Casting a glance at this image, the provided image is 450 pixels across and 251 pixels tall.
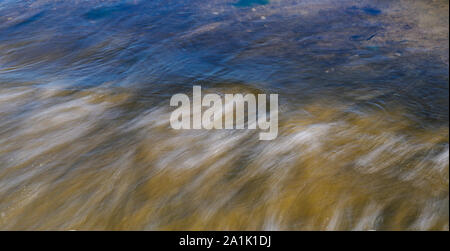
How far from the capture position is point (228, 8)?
21.1ft

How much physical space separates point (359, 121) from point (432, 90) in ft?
3.15

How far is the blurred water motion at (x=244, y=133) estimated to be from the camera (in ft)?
6.30

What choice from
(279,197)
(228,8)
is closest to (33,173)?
(279,197)

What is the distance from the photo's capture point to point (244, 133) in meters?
2.68

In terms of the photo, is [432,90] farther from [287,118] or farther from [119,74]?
[119,74]

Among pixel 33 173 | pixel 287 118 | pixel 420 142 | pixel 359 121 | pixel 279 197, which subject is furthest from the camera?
pixel 287 118

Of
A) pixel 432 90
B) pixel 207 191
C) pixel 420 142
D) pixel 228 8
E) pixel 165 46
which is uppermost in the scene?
pixel 228 8

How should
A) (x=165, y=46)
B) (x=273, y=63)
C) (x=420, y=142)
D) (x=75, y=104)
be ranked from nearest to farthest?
(x=420, y=142) < (x=75, y=104) < (x=273, y=63) < (x=165, y=46)

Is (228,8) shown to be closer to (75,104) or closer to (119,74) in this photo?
(119,74)

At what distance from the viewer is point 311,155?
2.29 metres

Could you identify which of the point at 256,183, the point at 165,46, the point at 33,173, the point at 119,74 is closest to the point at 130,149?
the point at 33,173

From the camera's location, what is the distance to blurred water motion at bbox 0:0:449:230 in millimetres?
1921

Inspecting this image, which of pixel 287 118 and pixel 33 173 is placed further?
pixel 287 118

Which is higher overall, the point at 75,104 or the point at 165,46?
the point at 165,46
